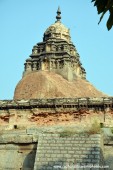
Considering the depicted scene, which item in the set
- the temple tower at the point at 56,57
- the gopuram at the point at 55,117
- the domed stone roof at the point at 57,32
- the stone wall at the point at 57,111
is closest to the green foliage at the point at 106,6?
the gopuram at the point at 55,117

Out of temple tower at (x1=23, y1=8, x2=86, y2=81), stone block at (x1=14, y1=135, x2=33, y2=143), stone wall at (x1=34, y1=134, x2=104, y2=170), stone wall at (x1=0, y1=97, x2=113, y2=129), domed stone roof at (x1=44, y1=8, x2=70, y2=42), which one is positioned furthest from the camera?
domed stone roof at (x1=44, y1=8, x2=70, y2=42)

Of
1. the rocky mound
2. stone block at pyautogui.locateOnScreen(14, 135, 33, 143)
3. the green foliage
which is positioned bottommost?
the green foliage

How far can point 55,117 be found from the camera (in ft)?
61.6

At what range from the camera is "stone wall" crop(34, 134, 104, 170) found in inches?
312

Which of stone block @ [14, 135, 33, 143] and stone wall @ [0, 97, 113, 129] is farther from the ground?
stone wall @ [0, 97, 113, 129]

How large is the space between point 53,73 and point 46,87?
3.55 meters

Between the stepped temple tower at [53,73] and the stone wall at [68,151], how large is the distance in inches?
1170

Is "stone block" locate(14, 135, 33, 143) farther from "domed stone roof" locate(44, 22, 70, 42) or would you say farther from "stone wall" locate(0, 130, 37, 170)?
"domed stone roof" locate(44, 22, 70, 42)

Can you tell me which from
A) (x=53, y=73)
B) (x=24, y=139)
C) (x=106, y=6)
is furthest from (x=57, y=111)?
(x=53, y=73)

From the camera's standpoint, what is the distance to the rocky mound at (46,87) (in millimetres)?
39059

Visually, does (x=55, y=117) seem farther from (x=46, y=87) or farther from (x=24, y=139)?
(x=46, y=87)

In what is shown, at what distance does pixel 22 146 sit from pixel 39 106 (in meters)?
10.1

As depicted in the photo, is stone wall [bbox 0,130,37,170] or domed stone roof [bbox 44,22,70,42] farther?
domed stone roof [bbox 44,22,70,42]

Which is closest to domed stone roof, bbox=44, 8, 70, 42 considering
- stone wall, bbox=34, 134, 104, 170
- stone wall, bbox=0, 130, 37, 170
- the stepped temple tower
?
the stepped temple tower
